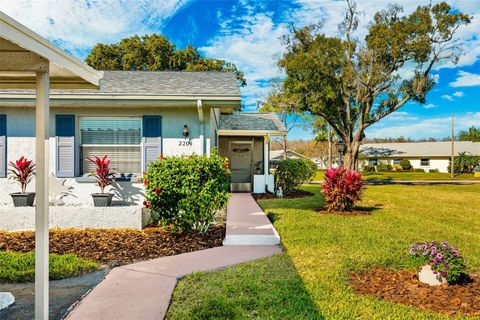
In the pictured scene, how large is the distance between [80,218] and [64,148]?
2155mm

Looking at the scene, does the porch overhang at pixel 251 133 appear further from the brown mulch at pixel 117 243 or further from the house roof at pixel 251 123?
the brown mulch at pixel 117 243

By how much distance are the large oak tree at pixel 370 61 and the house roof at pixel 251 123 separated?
32.3ft

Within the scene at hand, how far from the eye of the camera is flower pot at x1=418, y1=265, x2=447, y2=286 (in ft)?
14.3

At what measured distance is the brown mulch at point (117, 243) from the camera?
5.66 meters

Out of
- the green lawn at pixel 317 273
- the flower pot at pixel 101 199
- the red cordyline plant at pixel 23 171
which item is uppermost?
the red cordyline plant at pixel 23 171

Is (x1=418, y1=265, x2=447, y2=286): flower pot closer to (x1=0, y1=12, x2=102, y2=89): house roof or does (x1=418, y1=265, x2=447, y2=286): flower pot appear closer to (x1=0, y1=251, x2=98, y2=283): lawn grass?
(x1=0, y1=251, x2=98, y2=283): lawn grass

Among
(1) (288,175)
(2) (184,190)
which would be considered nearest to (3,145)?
(2) (184,190)

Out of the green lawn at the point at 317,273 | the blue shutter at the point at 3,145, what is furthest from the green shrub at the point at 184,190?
the blue shutter at the point at 3,145

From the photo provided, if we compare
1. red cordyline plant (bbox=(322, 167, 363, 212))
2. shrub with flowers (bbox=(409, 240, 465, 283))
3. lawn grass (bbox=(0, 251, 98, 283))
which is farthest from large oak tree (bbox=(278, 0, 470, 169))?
lawn grass (bbox=(0, 251, 98, 283))

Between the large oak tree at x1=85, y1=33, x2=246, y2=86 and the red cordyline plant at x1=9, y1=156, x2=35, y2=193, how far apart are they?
21.2m

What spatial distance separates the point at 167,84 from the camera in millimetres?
9758

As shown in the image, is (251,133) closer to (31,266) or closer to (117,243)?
(117,243)

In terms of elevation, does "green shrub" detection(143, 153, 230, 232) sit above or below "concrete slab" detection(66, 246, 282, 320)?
above

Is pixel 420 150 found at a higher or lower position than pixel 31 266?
higher
